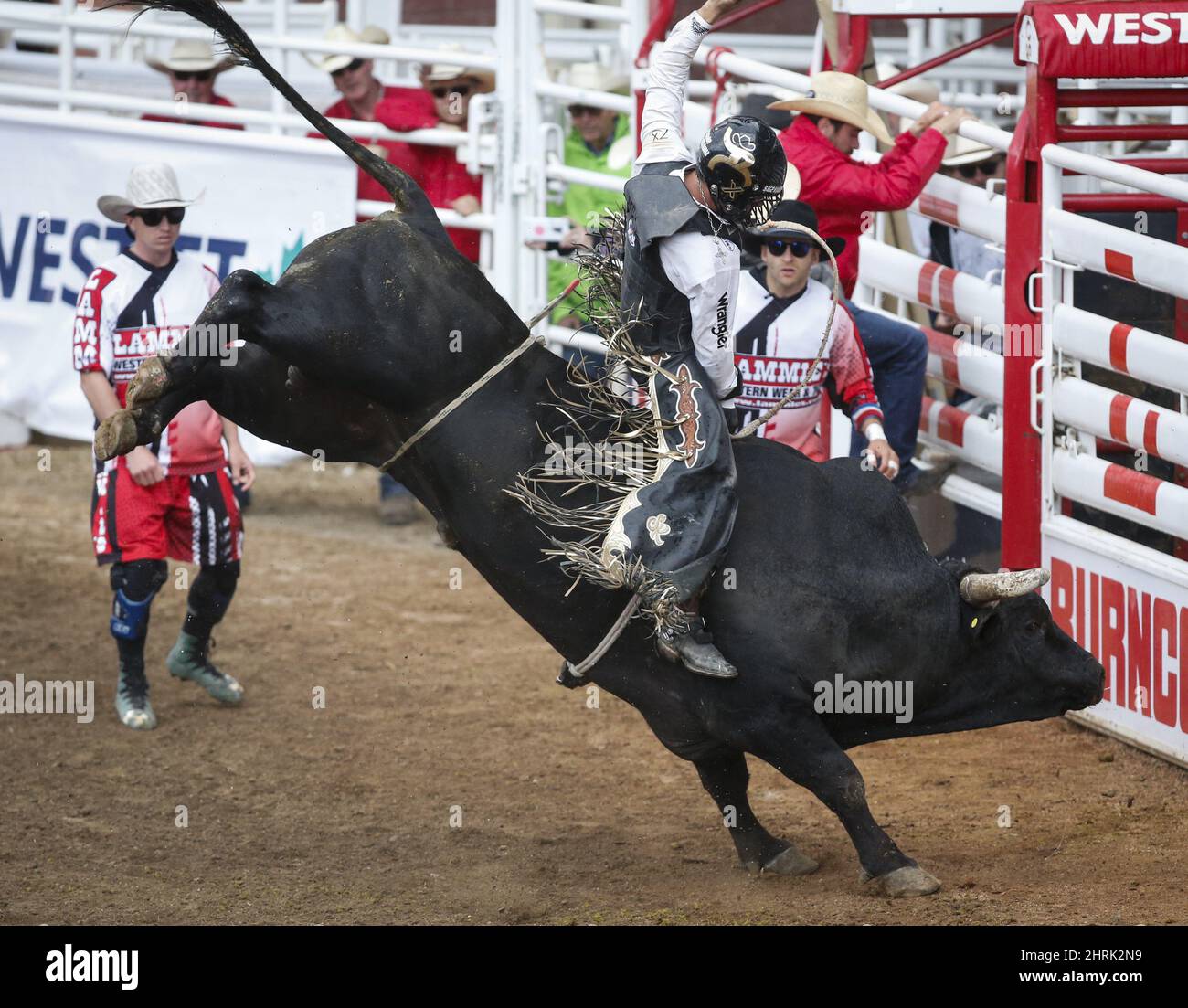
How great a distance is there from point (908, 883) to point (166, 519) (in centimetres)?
329

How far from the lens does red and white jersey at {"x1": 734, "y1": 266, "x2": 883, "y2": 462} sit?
6.07m

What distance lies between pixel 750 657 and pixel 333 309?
151 cm

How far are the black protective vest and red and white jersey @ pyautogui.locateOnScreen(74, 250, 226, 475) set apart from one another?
2379mm

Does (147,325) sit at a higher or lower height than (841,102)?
lower

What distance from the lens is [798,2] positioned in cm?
1495

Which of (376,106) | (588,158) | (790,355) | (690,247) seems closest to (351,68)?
(376,106)

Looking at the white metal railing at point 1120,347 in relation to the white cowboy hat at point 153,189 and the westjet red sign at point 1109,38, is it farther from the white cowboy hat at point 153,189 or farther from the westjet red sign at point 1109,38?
the white cowboy hat at point 153,189

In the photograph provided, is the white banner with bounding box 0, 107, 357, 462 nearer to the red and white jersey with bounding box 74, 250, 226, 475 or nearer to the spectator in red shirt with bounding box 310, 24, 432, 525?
the spectator in red shirt with bounding box 310, 24, 432, 525

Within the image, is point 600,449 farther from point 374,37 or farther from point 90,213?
point 374,37

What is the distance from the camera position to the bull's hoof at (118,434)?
194 inches

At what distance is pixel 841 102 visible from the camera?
6.59 meters

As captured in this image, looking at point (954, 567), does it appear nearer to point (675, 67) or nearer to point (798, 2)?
point (675, 67)

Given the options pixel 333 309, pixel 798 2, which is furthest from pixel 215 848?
pixel 798 2

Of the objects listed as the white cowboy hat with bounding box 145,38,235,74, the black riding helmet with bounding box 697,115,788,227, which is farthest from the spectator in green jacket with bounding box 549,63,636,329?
the black riding helmet with bounding box 697,115,788,227
